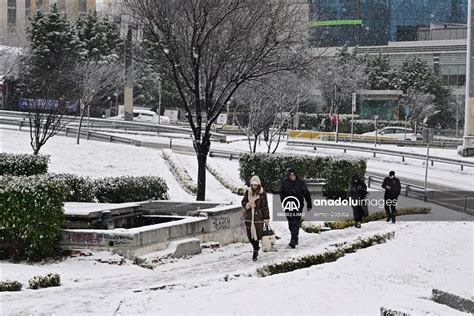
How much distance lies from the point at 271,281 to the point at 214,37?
12.3m

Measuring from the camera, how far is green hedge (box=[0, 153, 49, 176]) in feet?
75.1

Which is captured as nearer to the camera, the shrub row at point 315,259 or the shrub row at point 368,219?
the shrub row at point 315,259

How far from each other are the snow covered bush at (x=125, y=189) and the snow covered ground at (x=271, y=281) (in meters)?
3.58

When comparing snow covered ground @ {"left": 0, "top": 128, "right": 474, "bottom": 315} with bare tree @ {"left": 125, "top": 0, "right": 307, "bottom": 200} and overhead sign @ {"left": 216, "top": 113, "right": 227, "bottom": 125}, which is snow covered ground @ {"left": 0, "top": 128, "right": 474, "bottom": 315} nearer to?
bare tree @ {"left": 125, "top": 0, "right": 307, "bottom": 200}

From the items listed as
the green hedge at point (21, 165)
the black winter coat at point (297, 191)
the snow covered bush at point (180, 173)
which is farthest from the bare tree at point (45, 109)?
the black winter coat at point (297, 191)

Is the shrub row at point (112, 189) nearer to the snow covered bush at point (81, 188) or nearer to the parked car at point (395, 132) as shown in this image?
the snow covered bush at point (81, 188)

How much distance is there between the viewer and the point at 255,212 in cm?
1383

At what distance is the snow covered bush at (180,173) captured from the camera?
91.4ft

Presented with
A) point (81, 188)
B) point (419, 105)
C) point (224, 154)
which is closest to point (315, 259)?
point (81, 188)

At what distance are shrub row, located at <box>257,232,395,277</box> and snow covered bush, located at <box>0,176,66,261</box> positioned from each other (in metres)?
3.80

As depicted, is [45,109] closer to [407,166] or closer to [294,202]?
[407,166]

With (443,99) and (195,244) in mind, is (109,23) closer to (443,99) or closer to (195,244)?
(443,99)

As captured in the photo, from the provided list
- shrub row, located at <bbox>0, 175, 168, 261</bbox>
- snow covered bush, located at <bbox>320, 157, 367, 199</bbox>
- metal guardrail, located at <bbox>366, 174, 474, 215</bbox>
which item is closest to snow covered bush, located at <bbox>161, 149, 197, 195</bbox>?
snow covered bush, located at <bbox>320, 157, 367, 199</bbox>

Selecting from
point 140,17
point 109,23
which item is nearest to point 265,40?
point 140,17
